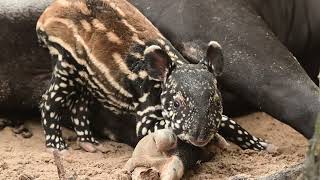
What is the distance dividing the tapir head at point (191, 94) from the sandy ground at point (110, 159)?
293 millimetres

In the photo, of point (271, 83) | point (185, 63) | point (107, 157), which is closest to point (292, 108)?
point (271, 83)

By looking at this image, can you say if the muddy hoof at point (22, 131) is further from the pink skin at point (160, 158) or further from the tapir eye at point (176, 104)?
the tapir eye at point (176, 104)

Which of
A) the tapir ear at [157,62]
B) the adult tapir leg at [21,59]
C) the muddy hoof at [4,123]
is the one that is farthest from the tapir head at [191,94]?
the muddy hoof at [4,123]

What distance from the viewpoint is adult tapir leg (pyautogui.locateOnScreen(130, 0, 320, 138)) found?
4.71m

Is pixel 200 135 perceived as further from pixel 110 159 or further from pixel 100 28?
pixel 100 28

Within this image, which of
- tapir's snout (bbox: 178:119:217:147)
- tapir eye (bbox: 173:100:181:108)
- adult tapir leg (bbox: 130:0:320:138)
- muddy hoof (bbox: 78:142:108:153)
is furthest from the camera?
muddy hoof (bbox: 78:142:108:153)

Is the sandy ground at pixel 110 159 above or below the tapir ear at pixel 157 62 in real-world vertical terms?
below

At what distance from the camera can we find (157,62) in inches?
176

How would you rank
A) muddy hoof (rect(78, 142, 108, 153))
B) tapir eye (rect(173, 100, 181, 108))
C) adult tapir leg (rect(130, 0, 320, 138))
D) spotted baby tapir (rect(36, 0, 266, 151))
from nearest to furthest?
tapir eye (rect(173, 100, 181, 108)) < spotted baby tapir (rect(36, 0, 266, 151)) < adult tapir leg (rect(130, 0, 320, 138)) < muddy hoof (rect(78, 142, 108, 153))

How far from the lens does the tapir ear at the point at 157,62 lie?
4.44 metres

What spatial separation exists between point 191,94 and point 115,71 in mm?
649

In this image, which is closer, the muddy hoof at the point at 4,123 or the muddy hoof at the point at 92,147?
the muddy hoof at the point at 92,147

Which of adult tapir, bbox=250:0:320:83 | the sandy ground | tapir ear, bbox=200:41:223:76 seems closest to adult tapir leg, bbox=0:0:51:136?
the sandy ground

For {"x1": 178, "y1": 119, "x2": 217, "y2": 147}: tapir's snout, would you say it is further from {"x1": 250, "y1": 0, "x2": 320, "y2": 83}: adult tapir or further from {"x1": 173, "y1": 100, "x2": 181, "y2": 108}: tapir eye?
{"x1": 250, "y1": 0, "x2": 320, "y2": 83}: adult tapir
